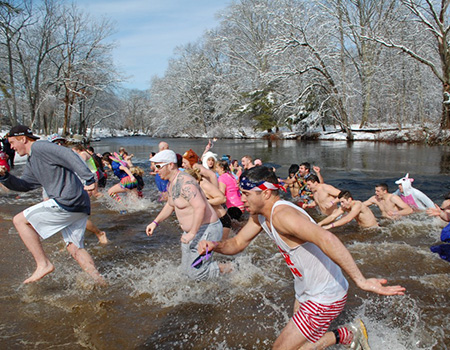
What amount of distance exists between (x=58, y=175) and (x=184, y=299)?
6.32ft

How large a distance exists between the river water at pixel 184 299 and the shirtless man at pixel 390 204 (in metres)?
0.45

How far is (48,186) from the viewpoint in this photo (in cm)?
372

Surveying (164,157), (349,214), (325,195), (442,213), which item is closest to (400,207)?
(349,214)

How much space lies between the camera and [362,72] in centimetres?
3030

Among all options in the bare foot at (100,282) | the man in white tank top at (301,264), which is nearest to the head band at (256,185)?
the man in white tank top at (301,264)

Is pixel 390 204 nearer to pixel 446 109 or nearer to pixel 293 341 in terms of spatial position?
pixel 293 341

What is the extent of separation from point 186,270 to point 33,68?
34332 mm

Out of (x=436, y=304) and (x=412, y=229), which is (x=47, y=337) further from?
(x=412, y=229)

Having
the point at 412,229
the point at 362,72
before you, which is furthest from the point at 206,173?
the point at 362,72

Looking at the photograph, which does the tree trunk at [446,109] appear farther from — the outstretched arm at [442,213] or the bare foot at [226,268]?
the bare foot at [226,268]

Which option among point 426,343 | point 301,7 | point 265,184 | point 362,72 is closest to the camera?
point 265,184

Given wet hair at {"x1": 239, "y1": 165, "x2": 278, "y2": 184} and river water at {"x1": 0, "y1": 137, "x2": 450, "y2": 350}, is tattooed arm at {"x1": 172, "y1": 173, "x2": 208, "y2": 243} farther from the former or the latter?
wet hair at {"x1": 239, "y1": 165, "x2": 278, "y2": 184}

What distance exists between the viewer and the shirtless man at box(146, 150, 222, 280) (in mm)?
3670

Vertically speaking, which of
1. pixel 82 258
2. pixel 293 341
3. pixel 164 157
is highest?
pixel 164 157
